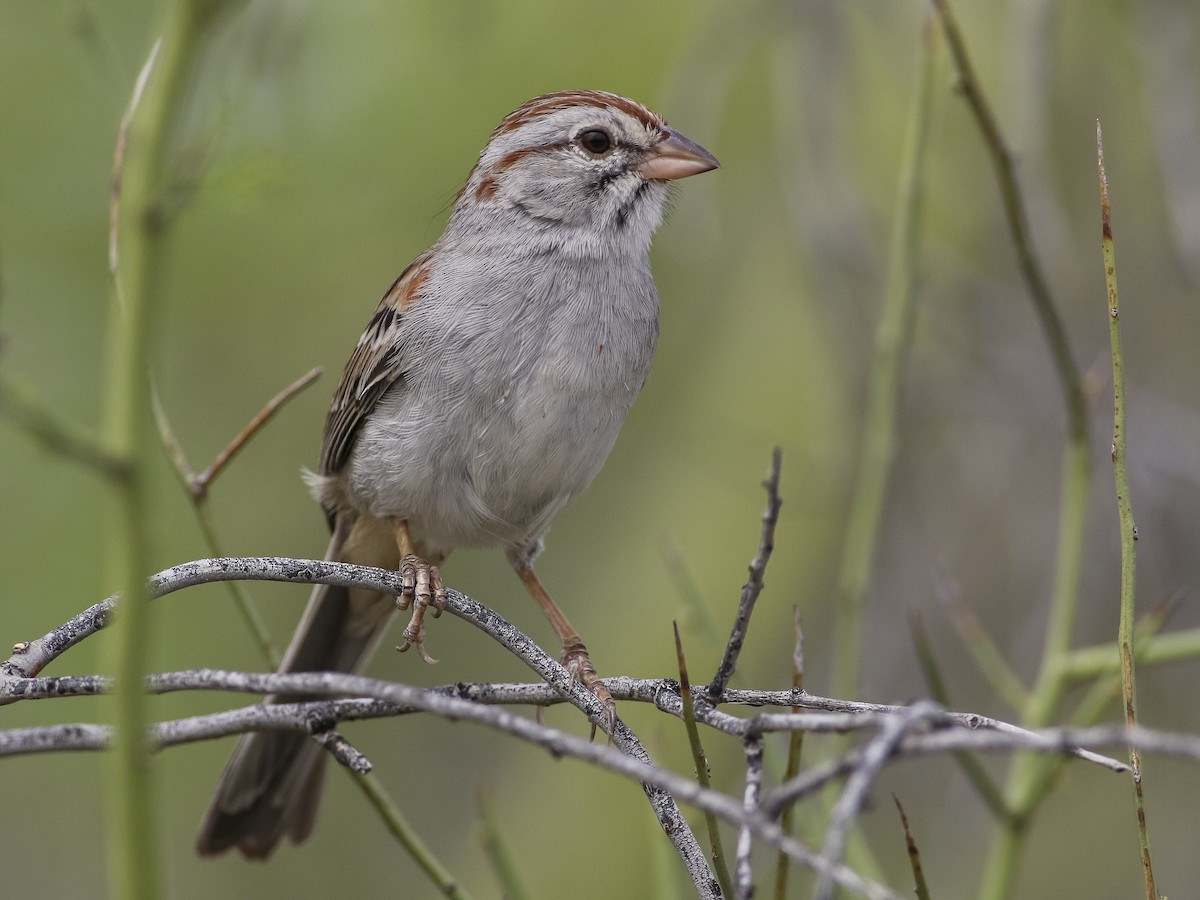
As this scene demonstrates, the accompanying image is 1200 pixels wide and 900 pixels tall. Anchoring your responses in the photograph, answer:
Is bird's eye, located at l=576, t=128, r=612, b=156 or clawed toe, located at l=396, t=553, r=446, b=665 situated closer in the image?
clawed toe, located at l=396, t=553, r=446, b=665

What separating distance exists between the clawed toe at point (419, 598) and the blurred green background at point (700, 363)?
1.29 metres

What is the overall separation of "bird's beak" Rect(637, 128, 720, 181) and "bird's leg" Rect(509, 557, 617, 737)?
1.27 meters

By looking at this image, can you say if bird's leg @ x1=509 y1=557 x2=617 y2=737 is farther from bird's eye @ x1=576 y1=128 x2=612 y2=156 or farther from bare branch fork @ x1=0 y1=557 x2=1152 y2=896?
bird's eye @ x1=576 y1=128 x2=612 y2=156

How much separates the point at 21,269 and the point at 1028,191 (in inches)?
151

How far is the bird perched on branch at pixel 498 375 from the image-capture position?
141 inches

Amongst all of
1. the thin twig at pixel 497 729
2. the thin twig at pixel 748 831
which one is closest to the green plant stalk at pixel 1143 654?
the thin twig at pixel 497 729

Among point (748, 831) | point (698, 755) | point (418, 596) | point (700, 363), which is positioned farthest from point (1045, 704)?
point (700, 363)

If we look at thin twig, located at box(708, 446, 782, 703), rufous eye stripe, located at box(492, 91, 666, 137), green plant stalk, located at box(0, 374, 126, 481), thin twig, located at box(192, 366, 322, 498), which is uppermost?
rufous eye stripe, located at box(492, 91, 666, 137)

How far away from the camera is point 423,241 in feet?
18.0

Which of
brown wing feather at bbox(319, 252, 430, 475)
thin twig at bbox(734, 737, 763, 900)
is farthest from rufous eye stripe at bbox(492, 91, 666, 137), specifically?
thin twig at bbox(734, 737, 763, 900)

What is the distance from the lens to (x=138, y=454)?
1.35m

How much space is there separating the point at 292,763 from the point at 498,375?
4.57 ft

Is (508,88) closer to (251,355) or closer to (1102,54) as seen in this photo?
(251,355)

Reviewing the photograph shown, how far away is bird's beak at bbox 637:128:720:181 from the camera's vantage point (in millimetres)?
3805
